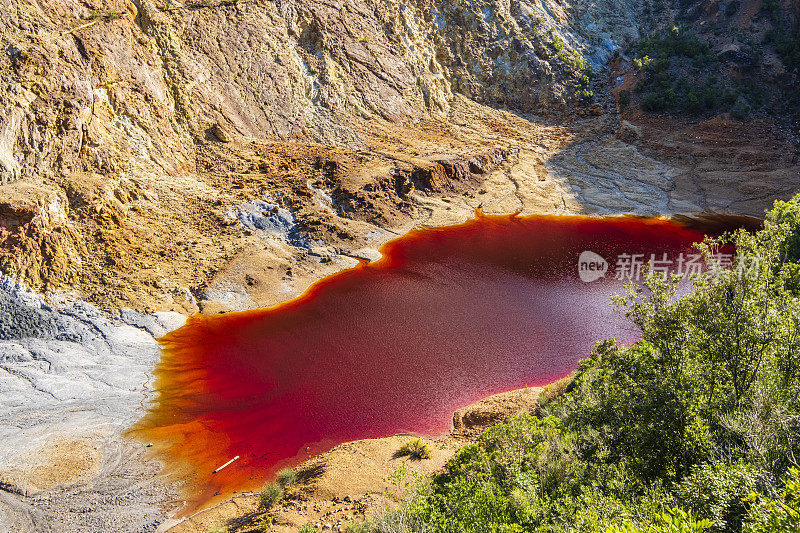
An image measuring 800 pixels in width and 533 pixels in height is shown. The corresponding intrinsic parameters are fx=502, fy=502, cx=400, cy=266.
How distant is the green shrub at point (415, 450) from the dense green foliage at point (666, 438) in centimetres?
353

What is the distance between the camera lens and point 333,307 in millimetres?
23828

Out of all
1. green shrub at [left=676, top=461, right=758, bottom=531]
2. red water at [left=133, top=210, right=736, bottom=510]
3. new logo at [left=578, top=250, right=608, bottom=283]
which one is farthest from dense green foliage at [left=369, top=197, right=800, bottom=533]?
new logo at [left=578, top=250, right=608, bottom=283]

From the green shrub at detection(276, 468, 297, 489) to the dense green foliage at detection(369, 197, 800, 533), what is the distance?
4495 millimetres

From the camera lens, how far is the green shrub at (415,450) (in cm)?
1477

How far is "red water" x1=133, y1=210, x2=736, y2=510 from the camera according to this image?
1659cm

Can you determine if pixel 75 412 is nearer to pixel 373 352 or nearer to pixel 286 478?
pixel 286 478

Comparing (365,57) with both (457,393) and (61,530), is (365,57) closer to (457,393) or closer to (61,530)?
(457,393)

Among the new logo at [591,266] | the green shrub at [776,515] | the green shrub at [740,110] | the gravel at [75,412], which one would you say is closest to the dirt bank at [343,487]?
the gravel at [75,412]

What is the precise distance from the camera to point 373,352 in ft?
67.4

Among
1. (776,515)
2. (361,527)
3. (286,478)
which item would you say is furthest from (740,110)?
(361,527)

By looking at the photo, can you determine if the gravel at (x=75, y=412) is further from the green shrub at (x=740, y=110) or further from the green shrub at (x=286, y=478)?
the green shrub at (x=740, y=110)

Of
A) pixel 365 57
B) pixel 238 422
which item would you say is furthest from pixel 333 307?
pixel 365 57

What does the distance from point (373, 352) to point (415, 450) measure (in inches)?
239

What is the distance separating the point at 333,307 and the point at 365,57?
2431 centimetres
